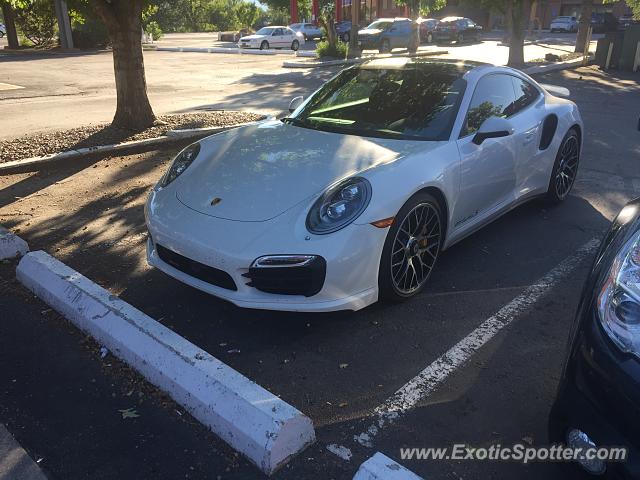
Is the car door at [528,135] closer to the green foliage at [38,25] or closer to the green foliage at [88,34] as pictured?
the green foliage at [88,34]

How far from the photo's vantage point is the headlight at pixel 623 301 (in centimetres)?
181

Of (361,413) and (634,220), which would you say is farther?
(361,413)

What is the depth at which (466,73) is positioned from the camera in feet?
14.2

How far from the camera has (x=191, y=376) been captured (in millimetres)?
2652

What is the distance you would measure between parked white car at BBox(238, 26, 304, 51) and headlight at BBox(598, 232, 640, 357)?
106 feet

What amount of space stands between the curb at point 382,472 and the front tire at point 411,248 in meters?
1.36

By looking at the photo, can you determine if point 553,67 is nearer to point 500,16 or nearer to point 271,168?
point 271,168

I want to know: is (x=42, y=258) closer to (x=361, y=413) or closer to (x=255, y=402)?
(x=255, y=402)

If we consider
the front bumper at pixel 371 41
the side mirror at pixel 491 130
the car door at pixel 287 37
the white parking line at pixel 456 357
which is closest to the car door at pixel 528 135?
the side mirror at pixel 491 130

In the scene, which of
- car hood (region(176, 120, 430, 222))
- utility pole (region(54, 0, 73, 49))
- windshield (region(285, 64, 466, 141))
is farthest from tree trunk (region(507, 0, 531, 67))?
utility pole (region(54, 0, 73, 49))

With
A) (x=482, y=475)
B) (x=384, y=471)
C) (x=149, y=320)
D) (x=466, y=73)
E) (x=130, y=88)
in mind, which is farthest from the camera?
(x=130, y=88)

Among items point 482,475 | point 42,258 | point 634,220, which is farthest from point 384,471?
point 42,258

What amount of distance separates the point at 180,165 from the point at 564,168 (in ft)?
12.2

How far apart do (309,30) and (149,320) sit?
137 ft
